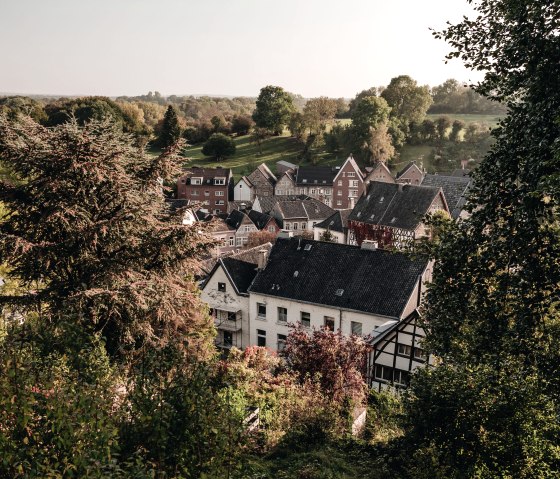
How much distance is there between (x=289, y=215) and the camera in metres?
71.5

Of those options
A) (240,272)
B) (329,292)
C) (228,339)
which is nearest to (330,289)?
(329,292)

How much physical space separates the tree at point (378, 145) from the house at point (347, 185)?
15338 millimetres

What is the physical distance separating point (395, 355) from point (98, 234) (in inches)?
633

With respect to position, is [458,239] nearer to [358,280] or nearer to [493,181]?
[493,181]

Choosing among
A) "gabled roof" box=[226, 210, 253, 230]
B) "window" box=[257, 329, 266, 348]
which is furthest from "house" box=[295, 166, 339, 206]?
"window" box=[257, 329, 266, 348]

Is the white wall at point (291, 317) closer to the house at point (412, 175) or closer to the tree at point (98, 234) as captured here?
the tree at point (98, 234)

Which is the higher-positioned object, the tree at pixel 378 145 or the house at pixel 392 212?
the tree at pixel 378 145

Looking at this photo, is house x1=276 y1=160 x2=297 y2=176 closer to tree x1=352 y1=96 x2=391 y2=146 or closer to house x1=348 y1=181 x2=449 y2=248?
tree x1=352 y1=96 x2=391 y2=146

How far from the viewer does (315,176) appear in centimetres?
9081

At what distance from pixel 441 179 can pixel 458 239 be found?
6477 cm

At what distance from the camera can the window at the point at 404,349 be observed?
25.6 meters

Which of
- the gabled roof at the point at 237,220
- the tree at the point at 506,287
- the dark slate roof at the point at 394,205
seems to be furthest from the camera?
the gabled roof at the point at 237,220

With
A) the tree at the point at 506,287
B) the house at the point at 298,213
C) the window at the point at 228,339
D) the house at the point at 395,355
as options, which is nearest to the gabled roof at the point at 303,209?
the house at the point at 298,213

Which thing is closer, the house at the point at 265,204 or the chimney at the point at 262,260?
the chimney at the point at 262,260
